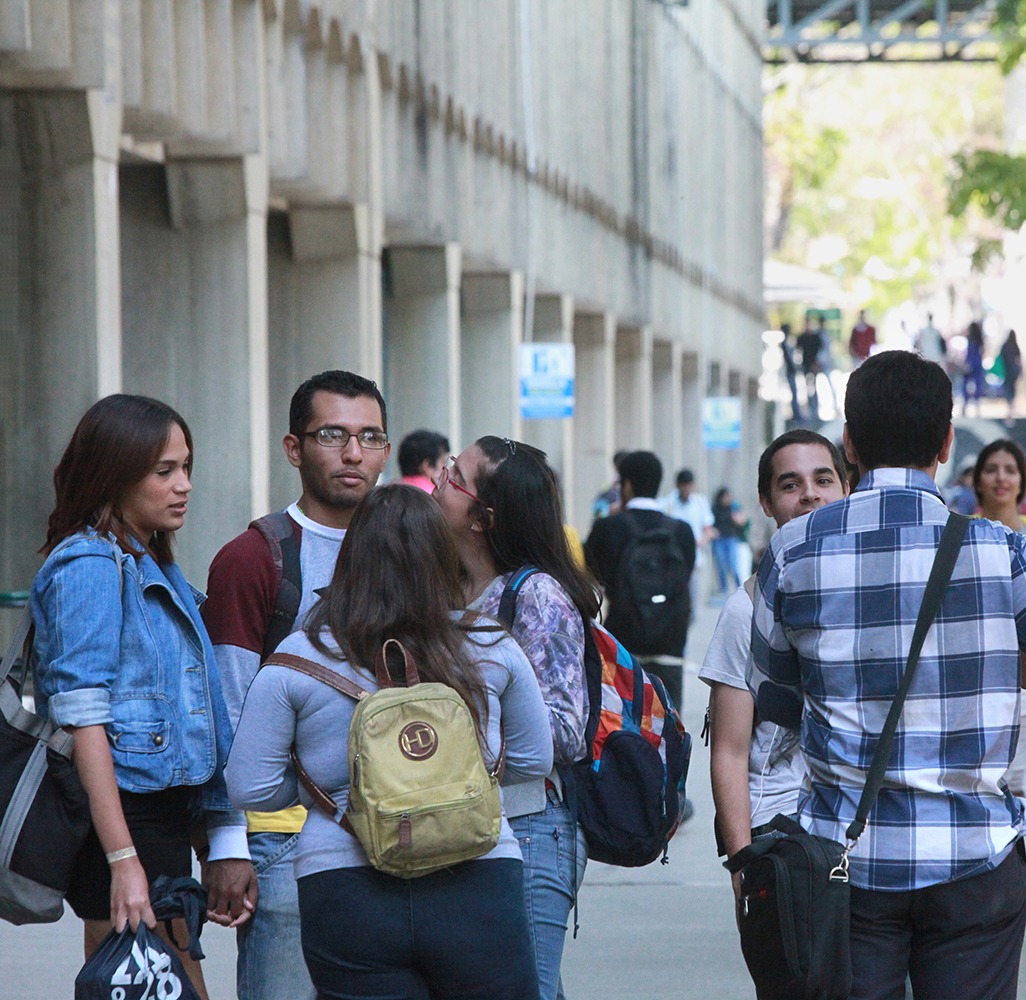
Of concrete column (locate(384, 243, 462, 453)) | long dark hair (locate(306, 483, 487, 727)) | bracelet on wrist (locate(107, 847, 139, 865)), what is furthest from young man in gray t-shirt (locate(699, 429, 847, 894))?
concrete column (locate(384, 243, 462, 453))

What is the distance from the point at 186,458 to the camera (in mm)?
4684

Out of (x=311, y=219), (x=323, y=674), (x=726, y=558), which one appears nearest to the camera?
(x=323, y=674)

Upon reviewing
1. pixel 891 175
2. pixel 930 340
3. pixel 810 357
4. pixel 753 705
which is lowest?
pixel 753 705

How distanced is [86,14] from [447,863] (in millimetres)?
9382

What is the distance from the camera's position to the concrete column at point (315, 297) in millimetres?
18750

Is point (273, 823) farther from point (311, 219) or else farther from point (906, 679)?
point (311, 219)

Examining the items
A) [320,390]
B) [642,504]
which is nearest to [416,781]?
[320,390]

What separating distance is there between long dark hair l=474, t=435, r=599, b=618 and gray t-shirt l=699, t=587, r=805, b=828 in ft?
1.16

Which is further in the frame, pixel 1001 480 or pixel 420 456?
pixel 420 456

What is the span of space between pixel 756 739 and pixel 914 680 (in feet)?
3.74

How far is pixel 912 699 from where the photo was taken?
4.14 m

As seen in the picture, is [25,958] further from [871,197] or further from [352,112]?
[871,197]

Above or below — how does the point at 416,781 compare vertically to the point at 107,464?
below

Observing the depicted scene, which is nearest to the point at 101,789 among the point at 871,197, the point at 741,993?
the point at 741,993
